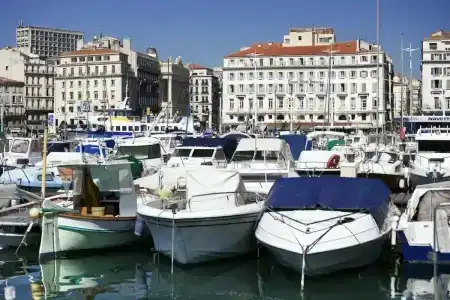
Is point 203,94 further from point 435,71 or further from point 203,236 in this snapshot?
point 203,236

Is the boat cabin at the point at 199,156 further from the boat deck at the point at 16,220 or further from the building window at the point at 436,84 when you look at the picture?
the building window at the point at 436,84

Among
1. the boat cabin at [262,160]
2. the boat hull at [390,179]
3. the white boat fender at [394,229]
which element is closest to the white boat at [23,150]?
the boat cabin at [262,160]

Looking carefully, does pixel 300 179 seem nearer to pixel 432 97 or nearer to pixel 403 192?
pixel 403 192

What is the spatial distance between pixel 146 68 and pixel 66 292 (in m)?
111

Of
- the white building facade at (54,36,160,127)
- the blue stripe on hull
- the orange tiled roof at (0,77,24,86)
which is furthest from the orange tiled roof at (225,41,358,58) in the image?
the blue stripe on hull

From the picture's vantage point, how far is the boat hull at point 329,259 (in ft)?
51.4

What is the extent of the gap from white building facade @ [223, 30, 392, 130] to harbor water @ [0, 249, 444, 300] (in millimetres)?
85460

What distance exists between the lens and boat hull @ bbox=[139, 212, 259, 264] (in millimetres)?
17422

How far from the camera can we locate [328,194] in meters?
17.5

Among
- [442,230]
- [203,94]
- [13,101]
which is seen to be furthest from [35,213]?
[203,94]

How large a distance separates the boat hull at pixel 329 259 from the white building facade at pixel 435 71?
86071 millimetres

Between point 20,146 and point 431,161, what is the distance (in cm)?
2093

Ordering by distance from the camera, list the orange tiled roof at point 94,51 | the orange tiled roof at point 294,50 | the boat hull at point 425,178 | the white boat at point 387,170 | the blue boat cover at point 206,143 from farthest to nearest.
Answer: the orange tiled roof at point 94,51
the orange tiled roof at point 294,50
the blue boat cover at point 206,143
the white boat at point 387,170
the boat hull at point 425,178

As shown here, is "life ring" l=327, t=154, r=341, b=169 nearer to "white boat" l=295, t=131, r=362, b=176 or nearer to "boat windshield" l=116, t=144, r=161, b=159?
"white boat" l=295, t=131, r=362, b=176
